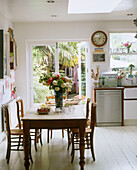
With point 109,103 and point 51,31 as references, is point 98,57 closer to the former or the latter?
point 109,103

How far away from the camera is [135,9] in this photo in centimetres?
537

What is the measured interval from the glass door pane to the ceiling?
0.83 metres

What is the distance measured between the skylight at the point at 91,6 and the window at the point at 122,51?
1.17 m

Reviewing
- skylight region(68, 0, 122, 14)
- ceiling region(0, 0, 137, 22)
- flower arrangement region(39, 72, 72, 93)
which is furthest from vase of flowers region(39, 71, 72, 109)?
skylight region(68, 0, 122, 14)

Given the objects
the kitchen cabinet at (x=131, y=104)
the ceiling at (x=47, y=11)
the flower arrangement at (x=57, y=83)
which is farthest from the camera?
the kitchen cabinet at (x=131, y=104)

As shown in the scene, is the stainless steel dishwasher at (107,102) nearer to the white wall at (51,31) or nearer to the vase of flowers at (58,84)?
the white wall at (51,31)

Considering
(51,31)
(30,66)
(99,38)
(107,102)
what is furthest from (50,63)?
(107,102)

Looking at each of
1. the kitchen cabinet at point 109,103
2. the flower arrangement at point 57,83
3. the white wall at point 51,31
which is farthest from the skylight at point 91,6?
the flower arrangement at point 57,83

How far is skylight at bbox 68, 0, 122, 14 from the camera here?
552 cm

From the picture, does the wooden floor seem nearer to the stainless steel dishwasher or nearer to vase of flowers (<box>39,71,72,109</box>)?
the stainless steel dishwasher

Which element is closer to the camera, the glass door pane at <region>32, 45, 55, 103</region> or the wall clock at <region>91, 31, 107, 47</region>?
A: the wall clock at <region>91, 31, 107, 47</region>

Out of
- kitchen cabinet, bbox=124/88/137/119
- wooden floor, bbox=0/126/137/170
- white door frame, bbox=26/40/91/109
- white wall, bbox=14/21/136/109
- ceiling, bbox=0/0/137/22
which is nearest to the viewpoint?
wooden floor, bbox=0/126/137/170

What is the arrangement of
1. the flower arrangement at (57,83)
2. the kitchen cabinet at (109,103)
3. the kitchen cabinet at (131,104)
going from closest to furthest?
the flower arrangement at (57,83) < the kitchen cabinet at (109,103) < the kitchen cabinet at (131,104)

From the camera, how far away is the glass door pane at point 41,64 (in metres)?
6.91
